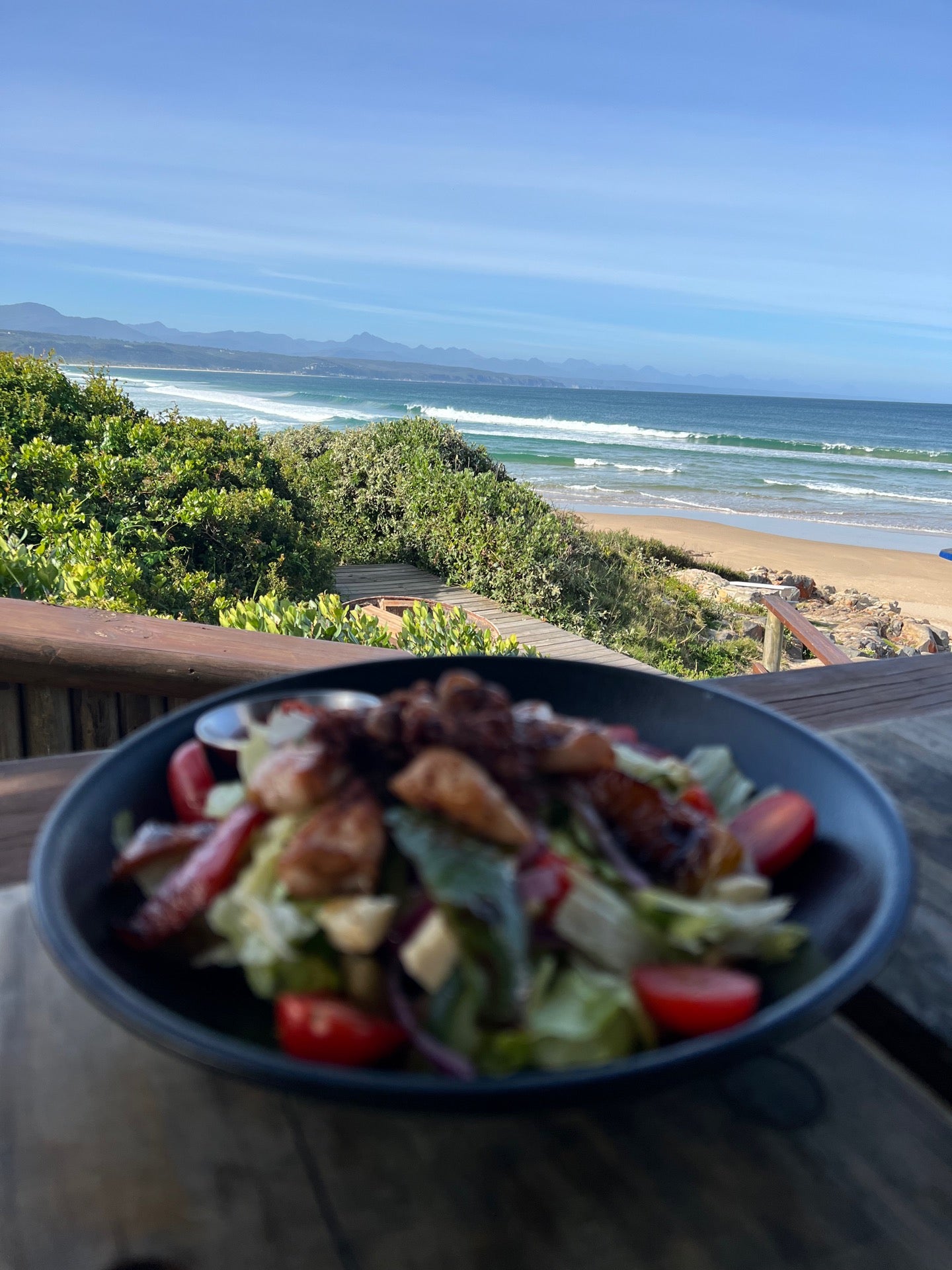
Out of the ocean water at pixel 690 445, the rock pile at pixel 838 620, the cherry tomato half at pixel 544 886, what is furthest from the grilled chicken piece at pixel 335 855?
the ocean water at pixel 690 445

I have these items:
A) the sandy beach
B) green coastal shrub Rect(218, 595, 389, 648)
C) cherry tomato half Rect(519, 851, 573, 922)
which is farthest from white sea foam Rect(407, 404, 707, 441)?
cherry tomato half Rect(519, 851, 573, 922)

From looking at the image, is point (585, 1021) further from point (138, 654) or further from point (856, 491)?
point (856, 491)

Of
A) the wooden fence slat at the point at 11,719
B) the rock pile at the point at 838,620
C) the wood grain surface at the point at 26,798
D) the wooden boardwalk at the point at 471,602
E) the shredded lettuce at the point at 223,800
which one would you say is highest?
the shredded lettuce at the point at 223,800

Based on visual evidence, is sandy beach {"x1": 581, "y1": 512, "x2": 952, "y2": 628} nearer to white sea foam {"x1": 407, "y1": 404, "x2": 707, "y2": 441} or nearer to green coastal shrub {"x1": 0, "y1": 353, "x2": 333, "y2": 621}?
Answer: green coastal shrub {"x1": 0, "y1": 353, "x2": 333, "y2": 621}

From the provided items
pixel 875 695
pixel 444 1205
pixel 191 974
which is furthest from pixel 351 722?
pixel 875 695

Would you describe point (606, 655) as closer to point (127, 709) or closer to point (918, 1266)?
point (127, 709)

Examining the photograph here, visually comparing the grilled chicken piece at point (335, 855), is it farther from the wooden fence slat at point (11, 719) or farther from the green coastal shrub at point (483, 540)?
the green coastal shrub at point (483, 540)
